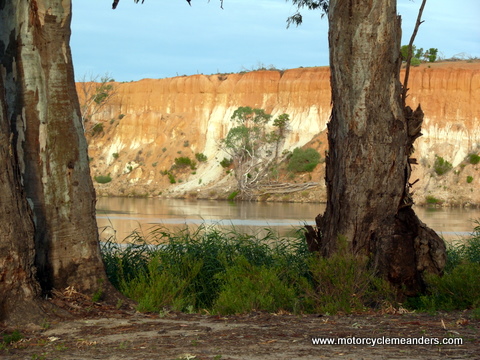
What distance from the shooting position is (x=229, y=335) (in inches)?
216

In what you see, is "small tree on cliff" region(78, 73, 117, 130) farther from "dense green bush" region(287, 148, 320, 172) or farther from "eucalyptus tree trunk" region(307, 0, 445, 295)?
Result: "eucalyptus tree trunk" region(307, 0, 445, 295)

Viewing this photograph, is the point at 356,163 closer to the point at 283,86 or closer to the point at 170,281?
the point at 170,281

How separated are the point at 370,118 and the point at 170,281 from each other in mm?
2858

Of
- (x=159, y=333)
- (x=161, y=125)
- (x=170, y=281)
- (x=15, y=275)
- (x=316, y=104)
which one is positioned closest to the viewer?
(x=159, y=333)

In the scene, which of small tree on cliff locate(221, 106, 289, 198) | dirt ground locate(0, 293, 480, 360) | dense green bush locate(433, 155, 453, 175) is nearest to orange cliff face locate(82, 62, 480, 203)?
dense green bush locate(433, 155, 453, 175)

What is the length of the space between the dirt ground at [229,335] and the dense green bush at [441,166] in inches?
1464

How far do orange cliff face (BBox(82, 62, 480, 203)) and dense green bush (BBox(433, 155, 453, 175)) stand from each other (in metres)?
0.53

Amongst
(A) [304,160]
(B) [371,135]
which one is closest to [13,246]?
(B) [371,135]

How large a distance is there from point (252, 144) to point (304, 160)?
430 centimetres

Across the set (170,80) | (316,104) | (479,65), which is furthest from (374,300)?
(170,80)

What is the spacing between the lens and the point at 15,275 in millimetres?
6055

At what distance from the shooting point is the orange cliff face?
46.2 metres

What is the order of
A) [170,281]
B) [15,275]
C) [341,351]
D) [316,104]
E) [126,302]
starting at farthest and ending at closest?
[316,104]
[170,281]
[126,302]
[15,275]
[341,351]

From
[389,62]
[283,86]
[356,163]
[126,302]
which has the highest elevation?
[283,86]
